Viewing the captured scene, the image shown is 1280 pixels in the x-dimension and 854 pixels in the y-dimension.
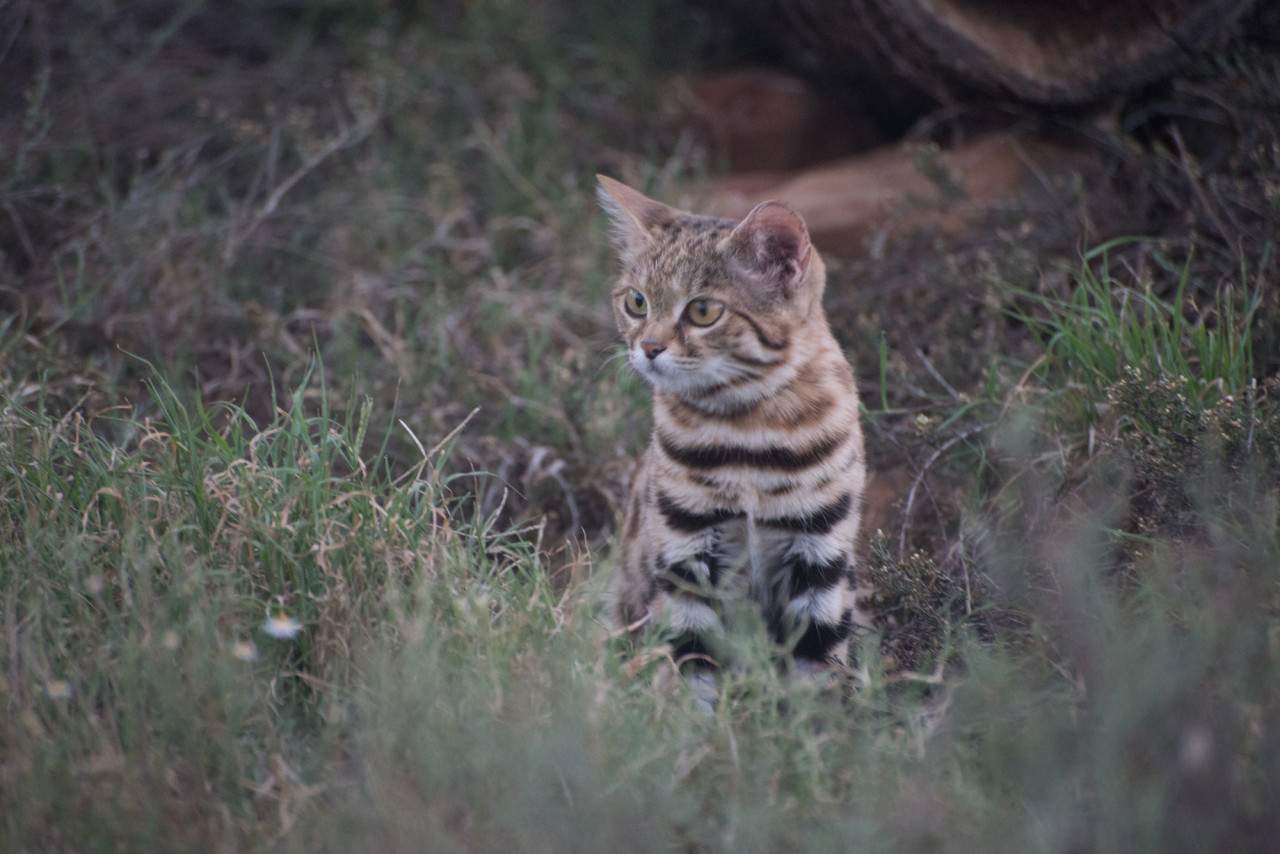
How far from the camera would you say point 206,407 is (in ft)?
13.0

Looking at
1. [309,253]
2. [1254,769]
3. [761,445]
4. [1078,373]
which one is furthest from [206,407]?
[1254,769]

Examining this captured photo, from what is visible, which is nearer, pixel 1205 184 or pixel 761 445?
pixel 761 445

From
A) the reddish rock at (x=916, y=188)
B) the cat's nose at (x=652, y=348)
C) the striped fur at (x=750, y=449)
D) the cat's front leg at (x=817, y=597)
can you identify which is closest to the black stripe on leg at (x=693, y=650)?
the striped fur at (x=750, y=449)

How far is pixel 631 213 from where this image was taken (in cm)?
311

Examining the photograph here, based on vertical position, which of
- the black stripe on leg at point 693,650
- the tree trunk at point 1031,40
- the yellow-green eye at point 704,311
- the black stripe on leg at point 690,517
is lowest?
the black stripe on leg at point 693,650

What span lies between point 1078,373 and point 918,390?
0.53 metres

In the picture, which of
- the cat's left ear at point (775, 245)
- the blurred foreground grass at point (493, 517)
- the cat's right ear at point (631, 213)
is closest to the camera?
the blurred foreground grass at point (493, 517)

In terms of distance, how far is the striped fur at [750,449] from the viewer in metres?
2.72

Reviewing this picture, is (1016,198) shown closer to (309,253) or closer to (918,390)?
(918,390)

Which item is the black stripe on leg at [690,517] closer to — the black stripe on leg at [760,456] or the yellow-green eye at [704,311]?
the black stripe on leg at [760,456]

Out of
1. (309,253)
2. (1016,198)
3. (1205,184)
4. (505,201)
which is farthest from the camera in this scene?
(505,201)

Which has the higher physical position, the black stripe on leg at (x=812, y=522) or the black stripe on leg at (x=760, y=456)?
the black stripe on leg at (x=760, y=456)

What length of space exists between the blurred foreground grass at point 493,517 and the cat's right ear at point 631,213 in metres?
0.41

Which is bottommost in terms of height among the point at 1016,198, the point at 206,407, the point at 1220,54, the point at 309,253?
the point at 206,407
